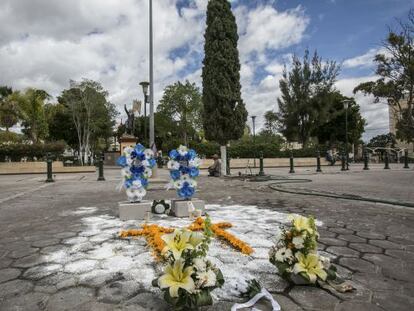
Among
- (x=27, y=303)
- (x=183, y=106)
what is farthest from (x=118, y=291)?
(x=183, y=106)

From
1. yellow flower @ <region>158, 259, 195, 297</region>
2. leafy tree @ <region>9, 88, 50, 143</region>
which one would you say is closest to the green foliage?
yellow flower @ <region>158, 259, 195, 297</region>

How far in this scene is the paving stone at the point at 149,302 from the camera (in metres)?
2.38

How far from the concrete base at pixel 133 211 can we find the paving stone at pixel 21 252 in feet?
5.51

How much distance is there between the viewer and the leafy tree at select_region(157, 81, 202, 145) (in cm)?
4531

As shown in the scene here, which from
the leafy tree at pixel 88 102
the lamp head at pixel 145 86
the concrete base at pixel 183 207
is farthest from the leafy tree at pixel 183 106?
the concrete base at pixel 183 207

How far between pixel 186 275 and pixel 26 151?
84.0ft

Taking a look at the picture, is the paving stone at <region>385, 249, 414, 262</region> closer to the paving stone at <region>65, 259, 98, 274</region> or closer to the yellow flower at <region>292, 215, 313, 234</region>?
the yellow flower at <region>292, 215, 313, 234</region>

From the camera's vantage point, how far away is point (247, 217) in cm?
564

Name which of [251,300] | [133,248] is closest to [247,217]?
[133,248]

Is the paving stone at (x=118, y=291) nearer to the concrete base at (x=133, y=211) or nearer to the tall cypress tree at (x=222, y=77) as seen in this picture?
the concrete base at (x=133, y=211)

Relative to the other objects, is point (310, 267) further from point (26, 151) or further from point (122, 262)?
point (26, 151)

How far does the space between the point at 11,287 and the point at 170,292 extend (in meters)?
1.55

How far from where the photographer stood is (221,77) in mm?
16375

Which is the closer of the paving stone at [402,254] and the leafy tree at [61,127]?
the paving stone at [402,254]
